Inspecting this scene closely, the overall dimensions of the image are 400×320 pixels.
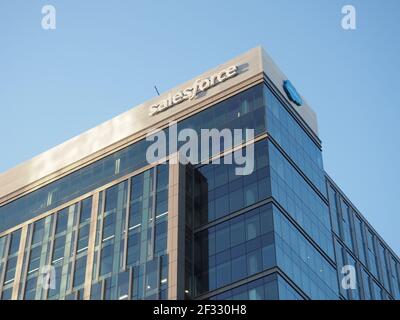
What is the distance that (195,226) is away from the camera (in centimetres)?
8194

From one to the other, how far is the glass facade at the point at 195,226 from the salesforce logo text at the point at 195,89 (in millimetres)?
3041

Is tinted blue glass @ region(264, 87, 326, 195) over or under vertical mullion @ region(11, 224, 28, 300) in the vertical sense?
over

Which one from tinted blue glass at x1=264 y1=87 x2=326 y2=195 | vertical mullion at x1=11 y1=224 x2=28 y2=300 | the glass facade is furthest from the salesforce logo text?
vertical mullion at x1=11 y1=224 x2=28 y2=300

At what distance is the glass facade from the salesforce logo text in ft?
9.98

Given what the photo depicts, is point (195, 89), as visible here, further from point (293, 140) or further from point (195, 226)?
point (195, 226)

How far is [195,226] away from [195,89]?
16.6m

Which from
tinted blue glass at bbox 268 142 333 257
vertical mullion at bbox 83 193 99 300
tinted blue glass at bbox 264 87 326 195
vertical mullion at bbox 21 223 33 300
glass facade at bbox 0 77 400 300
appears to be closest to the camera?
glass facade at bbox 0 77 400 300

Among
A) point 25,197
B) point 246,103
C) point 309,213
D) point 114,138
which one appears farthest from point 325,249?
point 25,197

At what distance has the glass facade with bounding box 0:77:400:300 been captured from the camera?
250 feet

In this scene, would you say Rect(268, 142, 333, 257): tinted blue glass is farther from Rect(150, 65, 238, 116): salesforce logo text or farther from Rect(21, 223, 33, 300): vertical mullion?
Rect(21, 223, 33, 300): vertical mullion

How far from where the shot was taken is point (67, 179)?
319 ft
